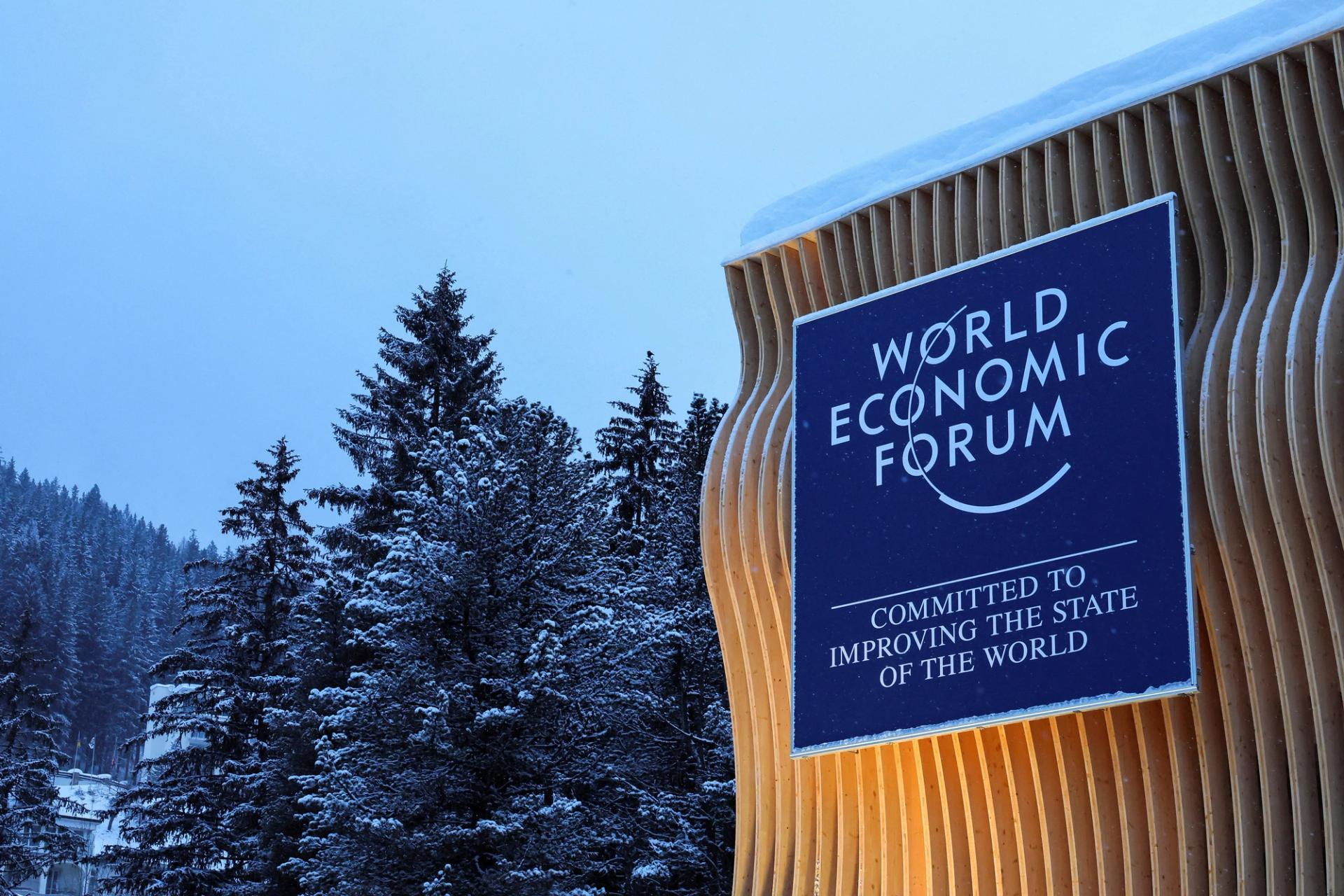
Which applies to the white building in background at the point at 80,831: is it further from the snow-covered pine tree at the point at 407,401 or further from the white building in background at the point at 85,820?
the snow-covered pine tree at the point at 407,401

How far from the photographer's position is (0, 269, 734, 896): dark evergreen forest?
2022 cm

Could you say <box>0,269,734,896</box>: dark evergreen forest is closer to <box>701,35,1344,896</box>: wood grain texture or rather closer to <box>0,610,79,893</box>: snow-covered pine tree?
<box>0,610,79,893</box>: snow-covered pine tree

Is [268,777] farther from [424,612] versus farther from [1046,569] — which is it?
[1046,569]

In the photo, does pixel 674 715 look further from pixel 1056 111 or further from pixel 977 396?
pixel 1056 111

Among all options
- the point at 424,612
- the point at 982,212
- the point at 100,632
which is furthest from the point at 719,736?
the point at 100,632

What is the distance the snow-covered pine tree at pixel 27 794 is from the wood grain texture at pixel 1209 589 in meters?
22.1

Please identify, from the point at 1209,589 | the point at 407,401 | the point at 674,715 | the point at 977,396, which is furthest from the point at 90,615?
the point at 1209,589

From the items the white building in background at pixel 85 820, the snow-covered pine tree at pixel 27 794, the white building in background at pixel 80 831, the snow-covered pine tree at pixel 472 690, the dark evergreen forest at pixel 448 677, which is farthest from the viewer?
the white building in background at pixel 80 831

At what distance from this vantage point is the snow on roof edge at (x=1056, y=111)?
10.4 m

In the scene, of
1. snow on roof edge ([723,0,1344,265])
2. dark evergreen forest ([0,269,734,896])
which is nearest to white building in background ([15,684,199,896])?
dark evergreen forest ([0,269,734,896])

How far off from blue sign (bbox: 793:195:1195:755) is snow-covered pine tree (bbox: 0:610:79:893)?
22.8m

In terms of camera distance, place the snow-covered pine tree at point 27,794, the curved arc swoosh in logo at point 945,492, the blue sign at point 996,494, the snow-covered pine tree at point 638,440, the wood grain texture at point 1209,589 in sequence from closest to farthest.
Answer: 1. the wood grain texture at point 1209,589
2. the blue sign at point 996,494
3. the curved arc swoosh in logo at point 945,492
4. the snow-covered pine tree at point 27,794
5. the snow-covered pine tree at point 638,440

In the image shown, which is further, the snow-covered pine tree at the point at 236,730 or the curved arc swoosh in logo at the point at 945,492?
the snow-covered pine tree at the point at 236,730

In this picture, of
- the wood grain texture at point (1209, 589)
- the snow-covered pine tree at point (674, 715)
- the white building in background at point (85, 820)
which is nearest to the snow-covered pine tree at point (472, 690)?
the snow-covered pine tree at point (674, 715)
